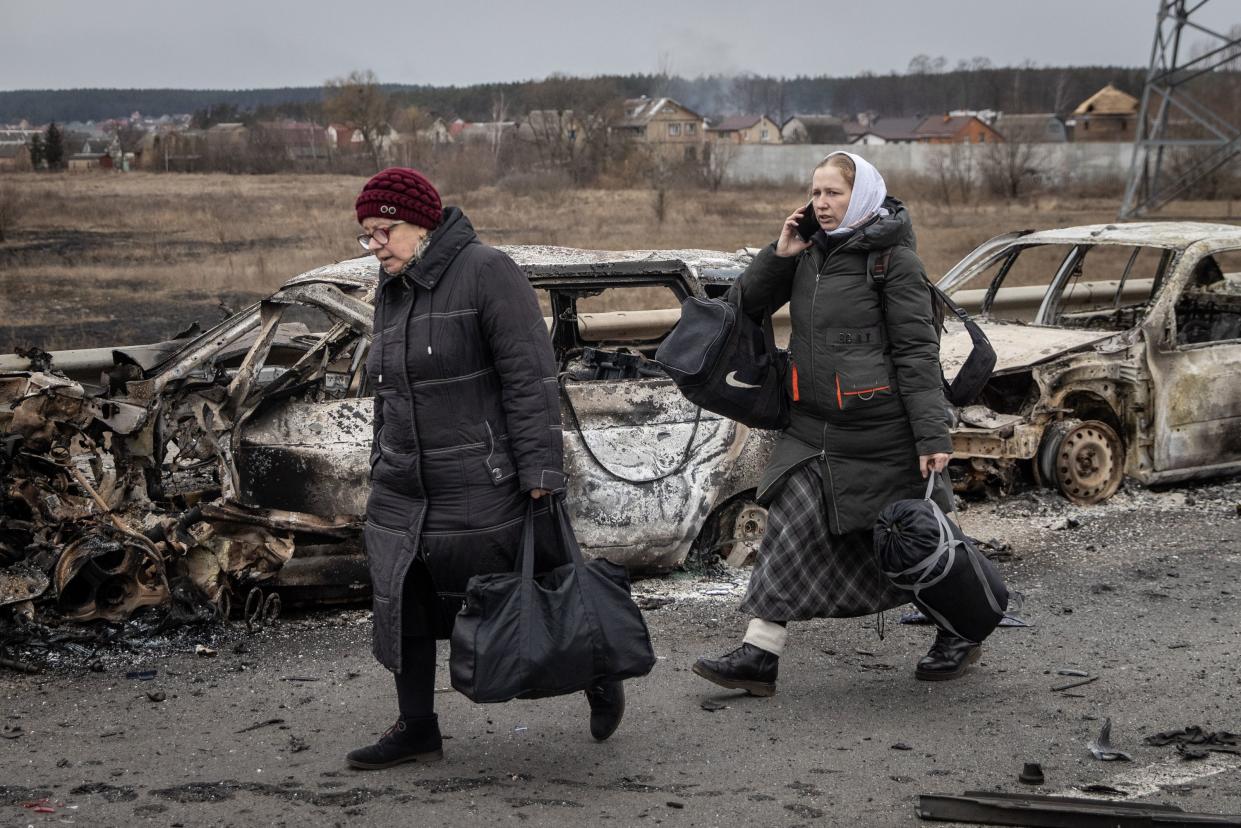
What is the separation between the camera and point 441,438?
4035 millimetres

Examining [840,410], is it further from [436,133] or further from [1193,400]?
[436,133]

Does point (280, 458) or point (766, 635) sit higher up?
point (280, 458)

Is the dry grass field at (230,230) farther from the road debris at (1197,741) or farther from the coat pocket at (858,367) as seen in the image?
the road debris at (1197,741)

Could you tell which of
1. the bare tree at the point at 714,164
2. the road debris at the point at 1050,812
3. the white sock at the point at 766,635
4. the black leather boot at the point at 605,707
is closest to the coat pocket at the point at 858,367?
the white sock at the point at 766,635

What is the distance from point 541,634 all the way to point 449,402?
72 centimetres

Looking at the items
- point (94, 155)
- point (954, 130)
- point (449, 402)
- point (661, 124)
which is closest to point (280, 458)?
point (449, 402)

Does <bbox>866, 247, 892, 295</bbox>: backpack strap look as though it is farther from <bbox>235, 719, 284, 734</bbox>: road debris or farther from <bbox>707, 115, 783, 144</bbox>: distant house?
<bbox>707, 115, 783, 144</bbox>: distant house

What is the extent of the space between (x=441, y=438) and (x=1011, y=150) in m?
45.4

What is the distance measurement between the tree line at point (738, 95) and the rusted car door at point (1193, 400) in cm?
5914

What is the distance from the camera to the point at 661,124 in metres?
75.1

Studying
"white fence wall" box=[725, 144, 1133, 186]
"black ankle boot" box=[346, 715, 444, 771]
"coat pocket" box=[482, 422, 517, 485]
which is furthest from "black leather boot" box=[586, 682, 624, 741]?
"white fence wall" box=[725, 144, 1133, 186]

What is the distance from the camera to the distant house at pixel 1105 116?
97500mm

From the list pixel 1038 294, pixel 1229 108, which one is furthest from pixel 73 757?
pixel 1229 108

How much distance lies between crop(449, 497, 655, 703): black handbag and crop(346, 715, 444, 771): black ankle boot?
0.37 m
